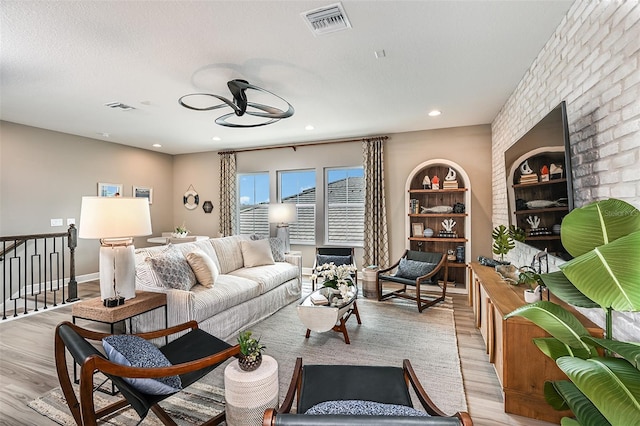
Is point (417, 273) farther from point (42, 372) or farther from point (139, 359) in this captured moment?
point (42, 372)

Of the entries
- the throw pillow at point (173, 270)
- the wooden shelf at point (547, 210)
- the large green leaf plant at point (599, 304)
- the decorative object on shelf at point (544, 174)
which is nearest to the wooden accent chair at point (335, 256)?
the throw pillow at point (173, 270)

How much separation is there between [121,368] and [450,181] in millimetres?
5122

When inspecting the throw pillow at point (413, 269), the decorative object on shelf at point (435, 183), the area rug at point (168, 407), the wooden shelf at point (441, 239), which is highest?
the decorative object on shelf at point (435, 183)

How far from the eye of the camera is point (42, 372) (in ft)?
8.43

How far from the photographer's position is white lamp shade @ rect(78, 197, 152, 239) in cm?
241

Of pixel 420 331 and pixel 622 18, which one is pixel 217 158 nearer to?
pixel 420 331

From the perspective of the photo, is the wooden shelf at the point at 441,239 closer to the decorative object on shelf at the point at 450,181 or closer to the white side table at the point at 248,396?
the decorative object on shelf at the point at 450,181

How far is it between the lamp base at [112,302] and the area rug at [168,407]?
0.65m

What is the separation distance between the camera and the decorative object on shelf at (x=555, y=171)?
209 centimetres

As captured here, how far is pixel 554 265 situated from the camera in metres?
2.50

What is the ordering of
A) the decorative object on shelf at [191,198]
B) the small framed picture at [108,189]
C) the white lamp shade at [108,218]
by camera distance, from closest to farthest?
the white lamp shade at [108,218] → the small framed picture at [108,189] → the decorative object on shelf at [191,198]

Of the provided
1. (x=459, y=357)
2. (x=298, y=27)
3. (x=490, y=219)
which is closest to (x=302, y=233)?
(x=490, y=219)

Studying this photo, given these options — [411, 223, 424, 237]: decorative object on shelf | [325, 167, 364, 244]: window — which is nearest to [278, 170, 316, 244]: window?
[325, 167, 364, 244]: window

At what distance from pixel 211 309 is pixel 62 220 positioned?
4436 millimetres
